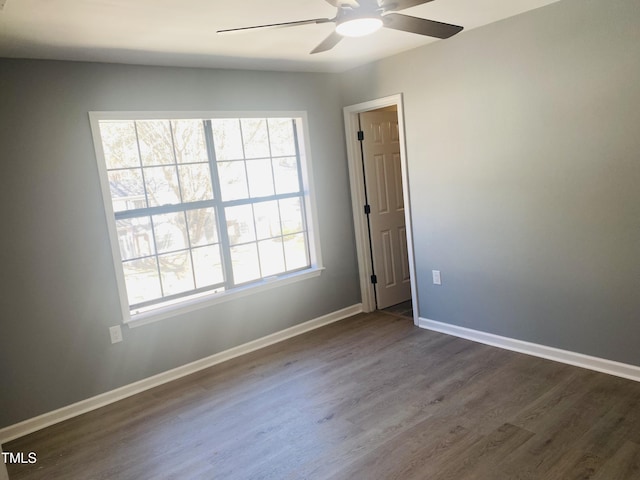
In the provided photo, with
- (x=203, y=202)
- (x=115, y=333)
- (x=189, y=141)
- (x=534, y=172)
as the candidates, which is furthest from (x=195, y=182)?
(x=534, y=172)

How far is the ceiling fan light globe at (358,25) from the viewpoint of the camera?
1.94 m

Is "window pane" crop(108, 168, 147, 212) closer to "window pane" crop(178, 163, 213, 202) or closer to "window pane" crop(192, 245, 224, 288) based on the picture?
"window pane" crop(178, 163, 213, 202)

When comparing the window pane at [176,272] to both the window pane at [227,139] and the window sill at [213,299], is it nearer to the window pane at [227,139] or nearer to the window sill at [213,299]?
the window sill at [213,299]

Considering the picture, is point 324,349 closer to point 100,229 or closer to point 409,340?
point 409,340

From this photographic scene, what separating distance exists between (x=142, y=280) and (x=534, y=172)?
2.95 m

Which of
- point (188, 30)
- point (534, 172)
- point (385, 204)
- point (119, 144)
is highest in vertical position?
point (188, 30)

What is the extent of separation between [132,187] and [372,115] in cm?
236

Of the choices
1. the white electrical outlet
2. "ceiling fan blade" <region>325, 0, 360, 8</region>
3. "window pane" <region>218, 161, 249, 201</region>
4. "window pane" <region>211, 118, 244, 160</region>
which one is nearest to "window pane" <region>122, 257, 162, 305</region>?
the white electrical outlet

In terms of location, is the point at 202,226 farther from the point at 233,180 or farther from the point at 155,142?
the point at 155,142

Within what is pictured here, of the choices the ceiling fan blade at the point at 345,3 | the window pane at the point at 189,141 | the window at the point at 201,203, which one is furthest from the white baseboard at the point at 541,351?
the ceiling fan blade at the point at 345,3

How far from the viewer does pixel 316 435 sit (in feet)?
8.70

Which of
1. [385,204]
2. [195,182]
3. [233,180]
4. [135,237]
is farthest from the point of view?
[385,204]

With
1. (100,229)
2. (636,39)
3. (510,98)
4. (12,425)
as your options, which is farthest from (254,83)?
(12,425)

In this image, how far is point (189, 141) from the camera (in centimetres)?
370
